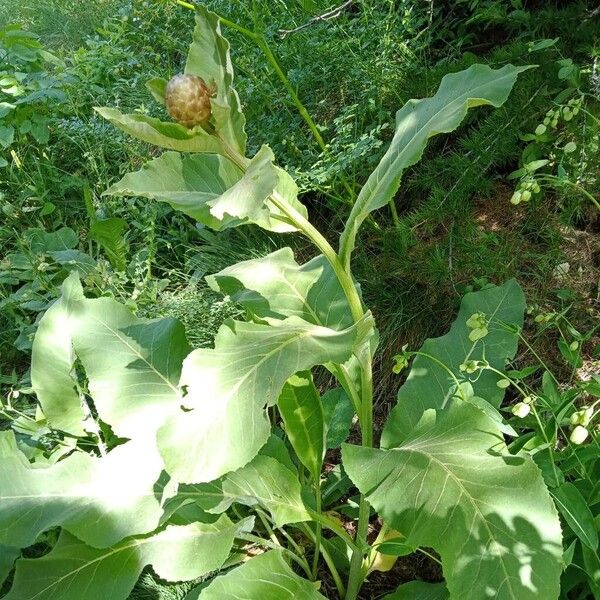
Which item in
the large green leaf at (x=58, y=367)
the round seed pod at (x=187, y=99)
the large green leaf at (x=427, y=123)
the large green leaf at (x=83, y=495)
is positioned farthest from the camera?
the large green leaf at (x=58, y=367)

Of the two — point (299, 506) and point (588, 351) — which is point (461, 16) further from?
point (299, 506)

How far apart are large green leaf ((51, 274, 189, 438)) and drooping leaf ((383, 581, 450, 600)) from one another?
0.78m

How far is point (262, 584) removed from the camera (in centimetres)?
168

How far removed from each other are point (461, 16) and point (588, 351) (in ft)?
5.79

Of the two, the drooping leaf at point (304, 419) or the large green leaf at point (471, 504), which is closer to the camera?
the large green leaf at point (471, 504)

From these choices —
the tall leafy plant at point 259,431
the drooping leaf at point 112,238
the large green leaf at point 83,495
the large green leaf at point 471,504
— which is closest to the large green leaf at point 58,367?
the tall leafy plant at point 259,431

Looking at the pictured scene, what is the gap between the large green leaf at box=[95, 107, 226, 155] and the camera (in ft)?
4.31

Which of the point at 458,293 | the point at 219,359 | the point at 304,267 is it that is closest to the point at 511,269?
the point at 458,293

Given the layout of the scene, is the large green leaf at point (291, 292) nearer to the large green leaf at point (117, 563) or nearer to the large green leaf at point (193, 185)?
the large green leaf at point (193, 185)

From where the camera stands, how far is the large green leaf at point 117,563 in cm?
184

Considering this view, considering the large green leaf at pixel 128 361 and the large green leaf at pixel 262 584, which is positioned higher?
the large green leaf at pixel 128 361

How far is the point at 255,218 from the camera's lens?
1258mm

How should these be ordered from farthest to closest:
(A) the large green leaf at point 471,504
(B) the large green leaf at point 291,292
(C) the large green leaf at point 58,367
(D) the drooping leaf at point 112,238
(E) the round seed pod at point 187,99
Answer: (D) the drooping leaf at point 112,238
(C) the large green leaf at point 58,367
(B) the large green leaf at point 291,292
(A) the large green leaf at point 471,504
(E) the round seed pod at point 187,99

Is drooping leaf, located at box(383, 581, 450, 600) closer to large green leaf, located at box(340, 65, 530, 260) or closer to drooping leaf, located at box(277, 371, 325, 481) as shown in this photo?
drooping leaf, located at box(277, 371, 325, 481)
